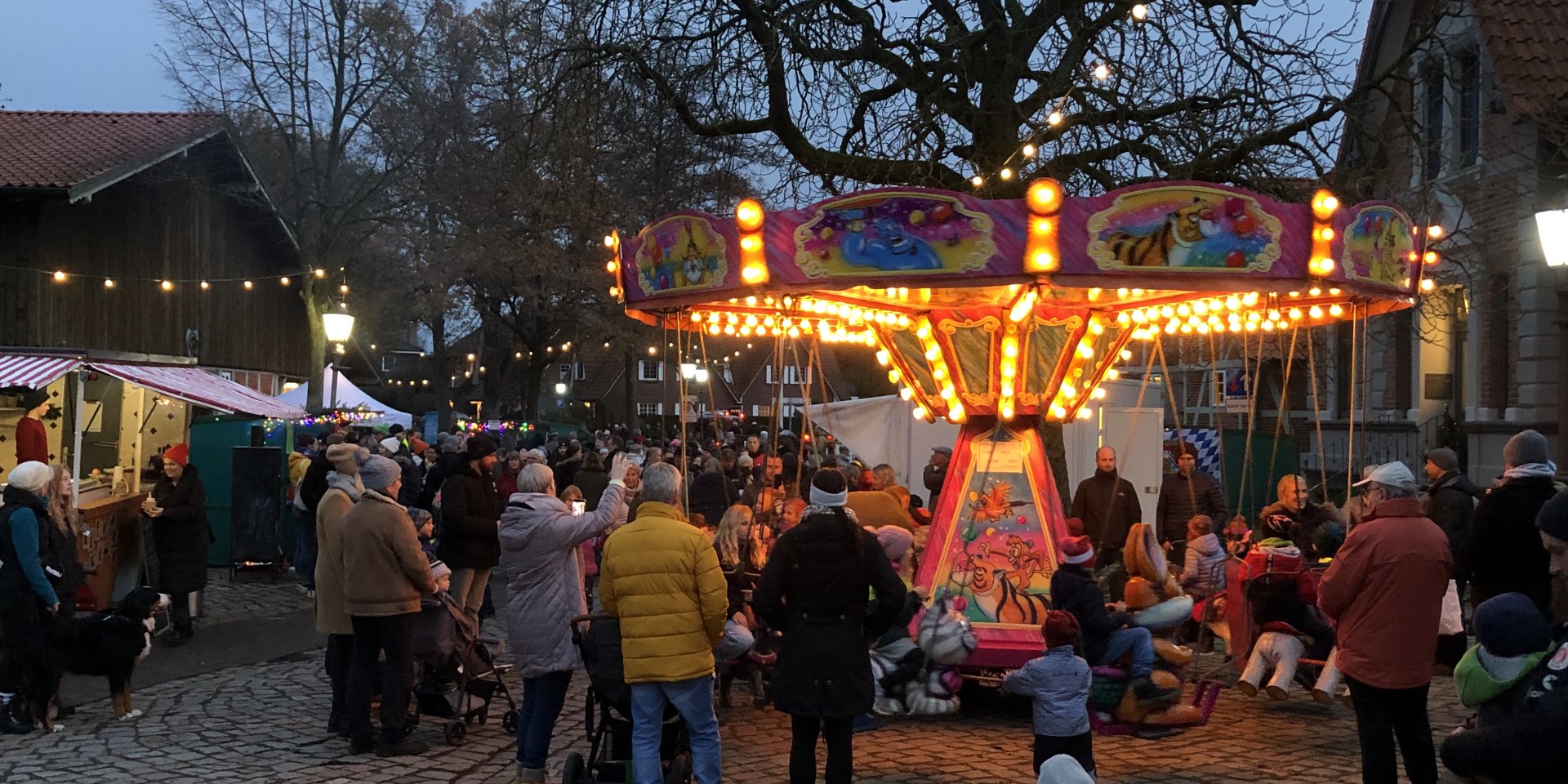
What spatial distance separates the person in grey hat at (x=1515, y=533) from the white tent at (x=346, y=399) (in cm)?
2512

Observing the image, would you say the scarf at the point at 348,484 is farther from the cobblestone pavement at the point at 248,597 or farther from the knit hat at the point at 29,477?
the cobblestone pavement at the point at 248,597

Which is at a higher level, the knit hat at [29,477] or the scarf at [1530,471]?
the scarf at [1530,471]

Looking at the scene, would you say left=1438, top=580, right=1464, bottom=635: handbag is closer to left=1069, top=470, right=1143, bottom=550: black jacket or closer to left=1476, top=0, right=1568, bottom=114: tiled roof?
left=1069, top=470, right=1143, bottom=550: black jacket

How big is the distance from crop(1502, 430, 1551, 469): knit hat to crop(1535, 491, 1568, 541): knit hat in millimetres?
2488

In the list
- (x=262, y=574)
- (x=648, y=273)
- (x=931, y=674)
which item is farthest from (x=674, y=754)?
(x=262, y=574)

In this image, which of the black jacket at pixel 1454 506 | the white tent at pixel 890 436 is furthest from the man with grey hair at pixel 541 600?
the white tent at pixel 890 436

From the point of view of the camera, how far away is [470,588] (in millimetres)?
10414

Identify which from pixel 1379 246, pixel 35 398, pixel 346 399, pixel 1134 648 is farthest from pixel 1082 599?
pixel 346 399

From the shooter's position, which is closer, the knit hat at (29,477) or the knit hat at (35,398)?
the knit hat at (29,477)

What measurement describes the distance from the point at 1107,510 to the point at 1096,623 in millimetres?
Answer: 4372

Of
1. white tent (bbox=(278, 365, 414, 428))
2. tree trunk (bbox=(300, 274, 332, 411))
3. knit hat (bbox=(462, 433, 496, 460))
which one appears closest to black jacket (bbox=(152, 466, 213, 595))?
knit hat (bbox=(462, 433, 496, 460))

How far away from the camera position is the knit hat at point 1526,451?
701cm

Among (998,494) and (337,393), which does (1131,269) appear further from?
(337,393)

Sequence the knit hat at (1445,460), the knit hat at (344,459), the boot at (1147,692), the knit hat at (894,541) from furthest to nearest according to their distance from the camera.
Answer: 1. the knit hat at (1445,460)
2. the knit hat at (894,541)
3. the boot at (1147,692)
4. the knit hat at (344,459)
